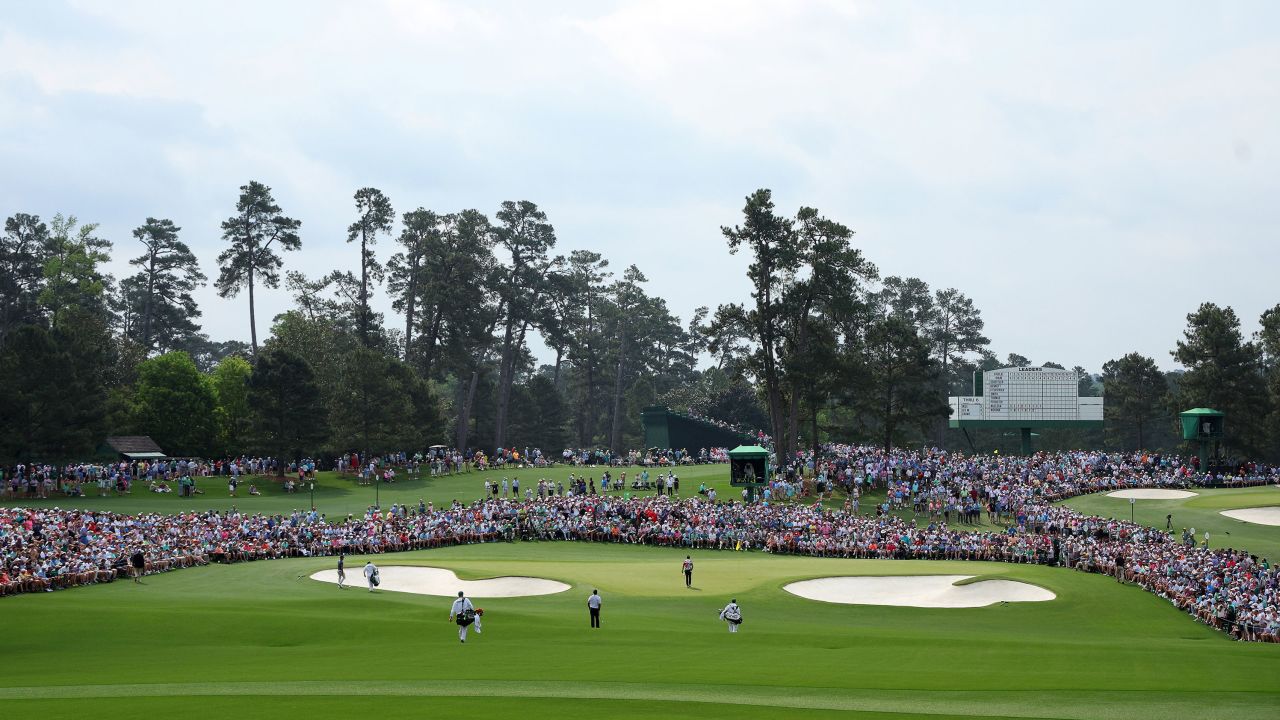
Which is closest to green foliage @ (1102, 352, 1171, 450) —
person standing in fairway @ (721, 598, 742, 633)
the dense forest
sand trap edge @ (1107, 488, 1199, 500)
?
the dense forest

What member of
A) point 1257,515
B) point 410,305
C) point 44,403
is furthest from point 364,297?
point 1257,515

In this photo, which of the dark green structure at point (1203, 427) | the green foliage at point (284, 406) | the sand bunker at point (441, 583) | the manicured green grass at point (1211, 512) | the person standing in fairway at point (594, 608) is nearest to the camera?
the person standing in fairway at point (594, 608)

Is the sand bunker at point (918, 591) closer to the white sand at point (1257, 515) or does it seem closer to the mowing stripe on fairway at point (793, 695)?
the mowing stripe on fairway at point (793, 695)

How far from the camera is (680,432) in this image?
316 ft

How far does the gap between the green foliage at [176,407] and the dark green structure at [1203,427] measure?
67743 mm

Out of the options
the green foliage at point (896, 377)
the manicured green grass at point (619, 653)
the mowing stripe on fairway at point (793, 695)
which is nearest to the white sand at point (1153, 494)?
the green foliage at point (896, 377)

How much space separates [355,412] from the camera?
77250mm

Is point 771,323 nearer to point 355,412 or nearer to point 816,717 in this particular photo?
point 355,412

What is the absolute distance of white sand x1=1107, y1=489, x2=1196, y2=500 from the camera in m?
67.8

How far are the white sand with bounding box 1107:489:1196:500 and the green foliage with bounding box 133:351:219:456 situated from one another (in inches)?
2434

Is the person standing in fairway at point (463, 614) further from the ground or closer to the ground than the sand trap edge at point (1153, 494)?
closer to the ground

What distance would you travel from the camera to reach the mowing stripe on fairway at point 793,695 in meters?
19.1

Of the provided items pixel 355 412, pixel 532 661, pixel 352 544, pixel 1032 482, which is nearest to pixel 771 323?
pixel 1032 482

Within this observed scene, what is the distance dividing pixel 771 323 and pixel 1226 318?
39.4 m
